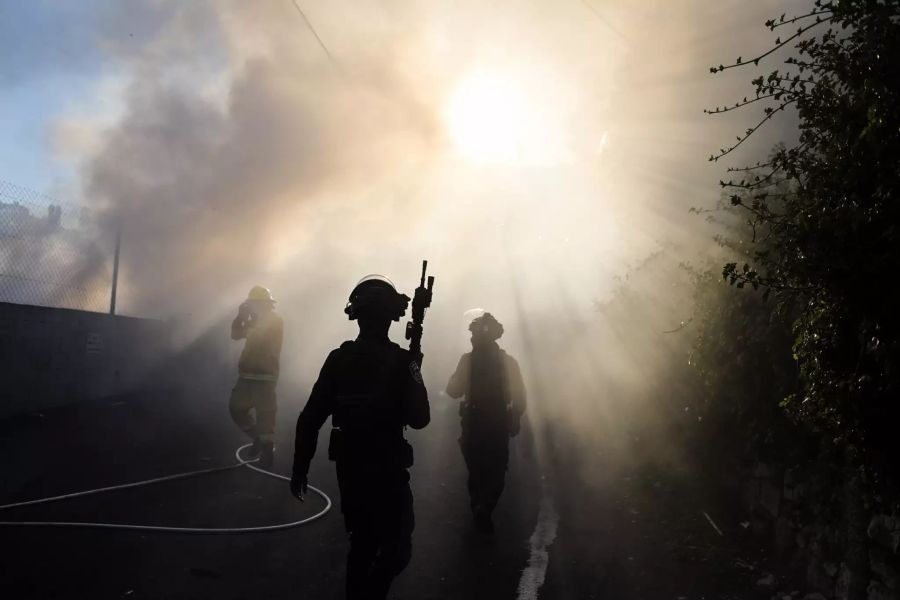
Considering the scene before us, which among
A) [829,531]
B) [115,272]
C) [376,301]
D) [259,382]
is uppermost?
[115,272]

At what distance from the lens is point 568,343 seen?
16.1 metres

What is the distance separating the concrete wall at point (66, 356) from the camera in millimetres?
9516

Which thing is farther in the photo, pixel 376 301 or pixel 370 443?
pixel 376 301

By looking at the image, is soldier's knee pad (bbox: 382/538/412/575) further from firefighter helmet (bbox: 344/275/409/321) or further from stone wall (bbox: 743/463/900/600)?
stone wall (bbox: 743/463/900/600)

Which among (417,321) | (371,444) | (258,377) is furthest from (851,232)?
(258,377)

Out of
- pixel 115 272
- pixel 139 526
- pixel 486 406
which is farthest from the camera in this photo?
pixel 115 272

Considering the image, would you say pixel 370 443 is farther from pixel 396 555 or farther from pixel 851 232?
pixel 851 232

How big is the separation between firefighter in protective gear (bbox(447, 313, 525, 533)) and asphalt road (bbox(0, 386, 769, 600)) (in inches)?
20.0

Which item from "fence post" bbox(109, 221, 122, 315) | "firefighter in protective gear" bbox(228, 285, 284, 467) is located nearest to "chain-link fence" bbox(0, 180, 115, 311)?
"fence post" bbox(109, 221, 122, 315)

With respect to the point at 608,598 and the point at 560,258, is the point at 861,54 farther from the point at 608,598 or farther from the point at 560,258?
the point at 560,258

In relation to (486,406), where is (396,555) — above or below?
below

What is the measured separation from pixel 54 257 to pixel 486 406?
287 inches

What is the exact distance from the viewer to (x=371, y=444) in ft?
11.7

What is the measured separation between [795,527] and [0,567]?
202 inches
